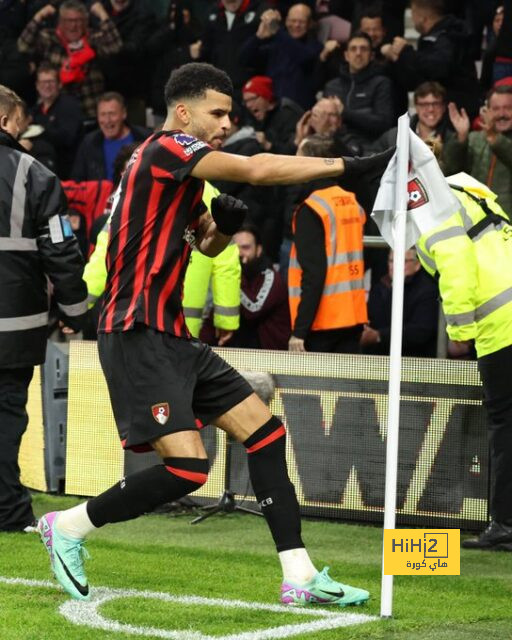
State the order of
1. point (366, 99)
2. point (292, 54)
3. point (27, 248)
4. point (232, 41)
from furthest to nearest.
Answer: point (232, 41), point (292, 54), point (366, 99), point (27, 248)

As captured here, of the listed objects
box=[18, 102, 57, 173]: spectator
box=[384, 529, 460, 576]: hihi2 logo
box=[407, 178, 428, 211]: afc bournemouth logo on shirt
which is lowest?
box=[384, 529, 460, 576]: hihi2 logo

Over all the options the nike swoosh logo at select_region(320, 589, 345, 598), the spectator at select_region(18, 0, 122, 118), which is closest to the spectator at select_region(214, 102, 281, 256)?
the spectator at select_region(18, 0, 122, 118)

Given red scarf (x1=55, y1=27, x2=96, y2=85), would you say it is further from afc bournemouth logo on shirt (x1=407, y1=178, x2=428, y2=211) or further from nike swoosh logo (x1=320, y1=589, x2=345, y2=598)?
nike swoosh logo (x1=320, y1=589, x2=345, y2=598)

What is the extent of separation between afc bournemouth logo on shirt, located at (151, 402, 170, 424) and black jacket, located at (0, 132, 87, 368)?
2.02m

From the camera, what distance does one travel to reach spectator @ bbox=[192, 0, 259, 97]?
12.6 meters

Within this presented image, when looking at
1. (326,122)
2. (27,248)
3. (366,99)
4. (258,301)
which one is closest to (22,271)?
(27,248)

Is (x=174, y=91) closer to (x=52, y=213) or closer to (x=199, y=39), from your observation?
(x=52, y=213)

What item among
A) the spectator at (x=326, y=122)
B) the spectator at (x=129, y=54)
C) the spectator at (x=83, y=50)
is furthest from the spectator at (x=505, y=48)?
the spectator at (x=83, y=50)

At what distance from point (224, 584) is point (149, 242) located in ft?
5.42

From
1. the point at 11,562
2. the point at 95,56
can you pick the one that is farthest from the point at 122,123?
the point at 11,562

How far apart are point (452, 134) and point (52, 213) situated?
379 centimetres

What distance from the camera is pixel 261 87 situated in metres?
11.5

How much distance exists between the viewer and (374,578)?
6.19m

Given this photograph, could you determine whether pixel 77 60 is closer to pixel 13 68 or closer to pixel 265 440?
pixel 13 68
